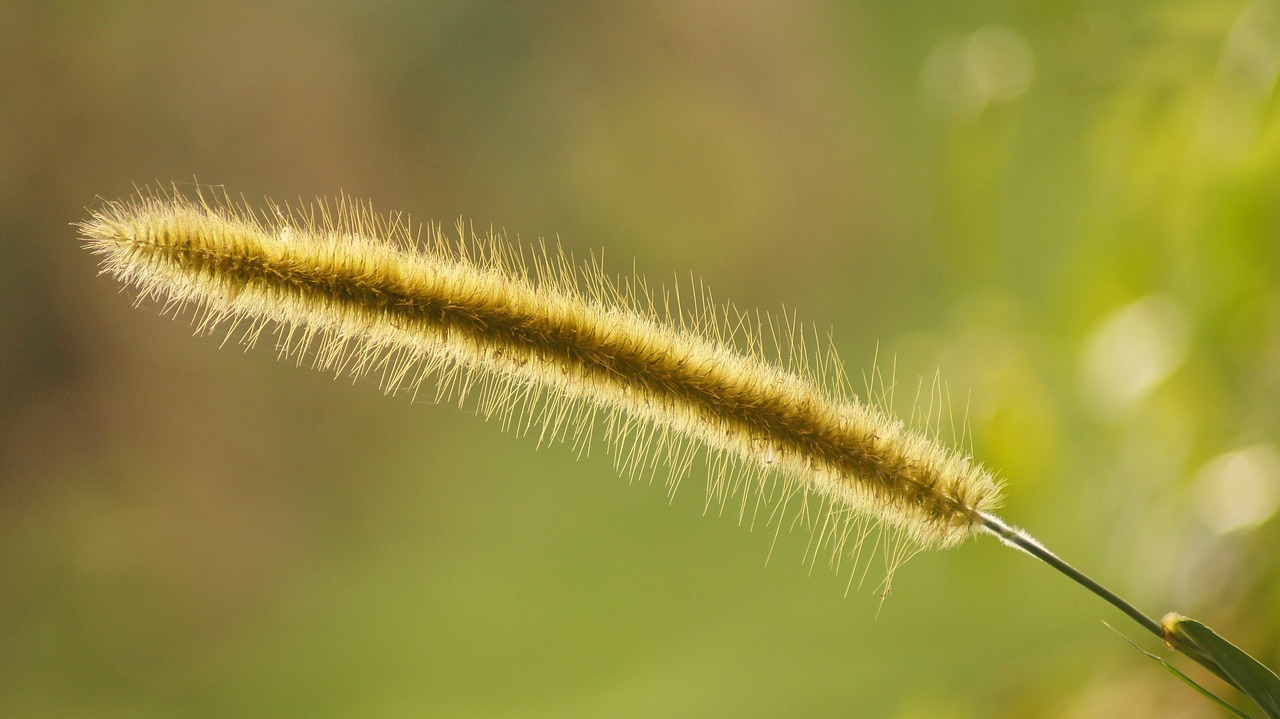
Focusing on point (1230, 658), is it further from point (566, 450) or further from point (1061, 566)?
point (566, 450)

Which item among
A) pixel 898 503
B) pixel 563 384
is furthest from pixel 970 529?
pixel 563 384

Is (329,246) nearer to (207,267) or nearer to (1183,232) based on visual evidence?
(207,267)

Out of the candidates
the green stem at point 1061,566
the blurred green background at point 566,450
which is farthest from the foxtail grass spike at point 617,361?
the blurred green background at point 566,450

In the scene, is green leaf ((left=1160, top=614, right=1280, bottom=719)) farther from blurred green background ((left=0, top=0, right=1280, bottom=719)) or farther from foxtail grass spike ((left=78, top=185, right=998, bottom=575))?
blurred green background ((left=0, top=0, right=1280, bottom=719))

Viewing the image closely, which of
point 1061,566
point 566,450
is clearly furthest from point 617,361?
point 566,450

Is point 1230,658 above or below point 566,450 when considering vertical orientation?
below

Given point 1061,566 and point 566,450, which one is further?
point 566,450
